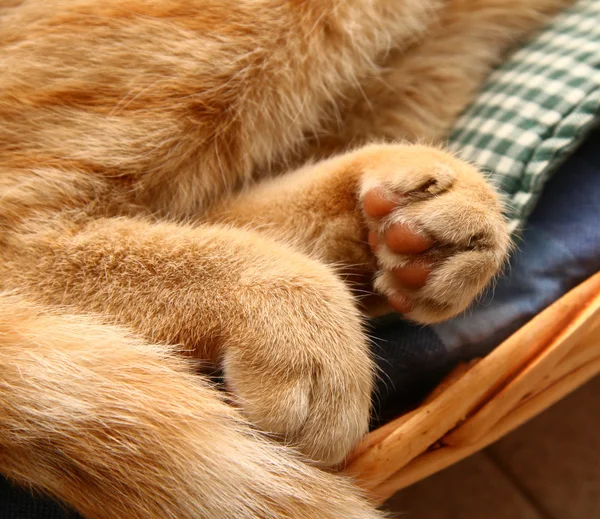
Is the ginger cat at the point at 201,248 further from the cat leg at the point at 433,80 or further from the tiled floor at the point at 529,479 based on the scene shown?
the tiled floor at the point at 529,479

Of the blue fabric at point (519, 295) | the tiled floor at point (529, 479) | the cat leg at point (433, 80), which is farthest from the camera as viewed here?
the tiled floor at point (529, 479)

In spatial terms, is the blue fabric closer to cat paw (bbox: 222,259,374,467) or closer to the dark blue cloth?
the dark blue cloth

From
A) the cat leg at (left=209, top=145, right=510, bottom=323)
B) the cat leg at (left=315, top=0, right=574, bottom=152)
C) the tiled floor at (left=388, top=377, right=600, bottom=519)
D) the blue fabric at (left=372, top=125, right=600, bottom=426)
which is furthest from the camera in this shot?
the tiled floor at (left=388, top=377, right=600, bottom=519)

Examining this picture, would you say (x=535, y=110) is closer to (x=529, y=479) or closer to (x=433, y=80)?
(x=433, y=80)

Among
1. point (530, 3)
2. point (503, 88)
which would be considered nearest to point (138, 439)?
point (503, 88)

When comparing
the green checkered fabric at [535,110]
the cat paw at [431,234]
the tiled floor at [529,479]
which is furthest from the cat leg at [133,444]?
the tiled floor at [529,479]

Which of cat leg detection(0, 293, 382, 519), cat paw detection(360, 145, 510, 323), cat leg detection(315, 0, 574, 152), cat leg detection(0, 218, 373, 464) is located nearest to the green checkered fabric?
cat leg detection(315, 0, 574, 152)
